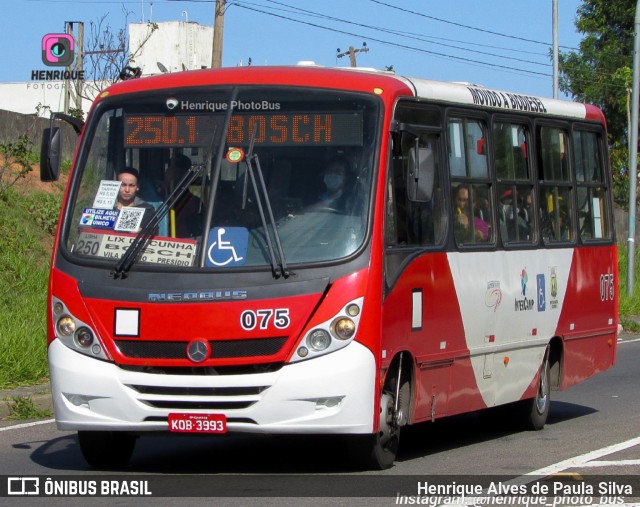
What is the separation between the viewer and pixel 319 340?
8.42 m

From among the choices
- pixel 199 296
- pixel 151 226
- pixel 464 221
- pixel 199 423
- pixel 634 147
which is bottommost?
pixel 199 423

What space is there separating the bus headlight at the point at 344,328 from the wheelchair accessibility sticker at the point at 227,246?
738mm

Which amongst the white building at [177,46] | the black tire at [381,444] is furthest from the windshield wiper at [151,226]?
the white building at [177,46]

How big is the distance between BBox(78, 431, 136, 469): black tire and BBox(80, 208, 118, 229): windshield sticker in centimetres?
140

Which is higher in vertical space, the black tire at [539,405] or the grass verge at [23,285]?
the grass verge at [23,285]

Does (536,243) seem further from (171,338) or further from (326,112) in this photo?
(171,338)

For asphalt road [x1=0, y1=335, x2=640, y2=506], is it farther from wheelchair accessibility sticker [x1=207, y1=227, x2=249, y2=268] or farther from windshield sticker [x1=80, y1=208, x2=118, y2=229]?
windshield sticker [x1=80, y1=208, x2=118, y2=229]

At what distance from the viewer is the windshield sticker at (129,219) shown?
29.6 ft

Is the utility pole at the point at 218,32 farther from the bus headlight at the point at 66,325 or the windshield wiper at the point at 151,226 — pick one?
the bus headlight at the point at 66,325

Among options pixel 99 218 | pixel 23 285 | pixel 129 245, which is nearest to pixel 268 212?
pixel 129 245

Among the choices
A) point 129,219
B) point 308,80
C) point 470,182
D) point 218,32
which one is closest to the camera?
point 129,219

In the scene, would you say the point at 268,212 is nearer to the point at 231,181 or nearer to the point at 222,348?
the point at 231,181

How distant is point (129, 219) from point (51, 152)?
104cm

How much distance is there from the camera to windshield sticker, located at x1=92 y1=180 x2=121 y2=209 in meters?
9.30
